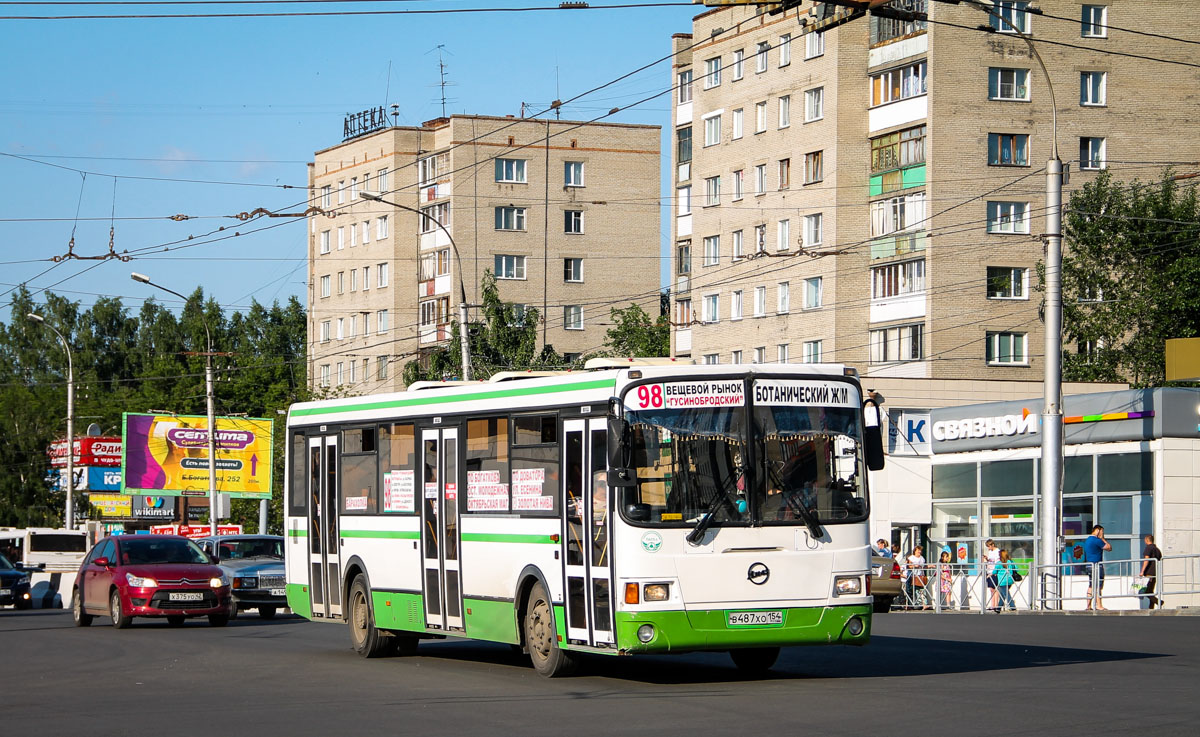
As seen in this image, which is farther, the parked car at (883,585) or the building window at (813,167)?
the building window at (813,167)

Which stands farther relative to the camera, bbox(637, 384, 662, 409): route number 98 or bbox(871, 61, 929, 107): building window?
bbox(871, 61, 929, 107): building window

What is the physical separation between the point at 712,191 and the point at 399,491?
5196 cm

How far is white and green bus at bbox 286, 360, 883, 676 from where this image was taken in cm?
1448

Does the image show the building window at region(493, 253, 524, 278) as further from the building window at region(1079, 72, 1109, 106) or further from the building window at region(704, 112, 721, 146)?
the building window at region(1079, 72, 1109, 106)

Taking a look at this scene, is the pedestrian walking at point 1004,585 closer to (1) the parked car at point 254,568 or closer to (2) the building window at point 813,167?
(1) the parked car at point 254,568

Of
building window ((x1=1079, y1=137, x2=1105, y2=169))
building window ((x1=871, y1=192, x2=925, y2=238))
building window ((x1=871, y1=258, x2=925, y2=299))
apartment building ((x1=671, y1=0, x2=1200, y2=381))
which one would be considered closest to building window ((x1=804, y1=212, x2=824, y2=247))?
apartment building ((x1=671, y1=0, x2=1200, y2=381))

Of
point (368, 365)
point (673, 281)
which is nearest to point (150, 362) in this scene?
point (368, 365)

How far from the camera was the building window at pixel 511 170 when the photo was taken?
86.0 metres

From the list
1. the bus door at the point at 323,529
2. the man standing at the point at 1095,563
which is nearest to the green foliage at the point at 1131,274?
the man standing at the point at 1095,563

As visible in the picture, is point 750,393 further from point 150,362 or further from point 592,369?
point 150,362

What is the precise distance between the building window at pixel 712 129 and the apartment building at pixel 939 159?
137 inches

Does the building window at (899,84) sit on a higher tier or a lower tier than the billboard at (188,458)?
higher

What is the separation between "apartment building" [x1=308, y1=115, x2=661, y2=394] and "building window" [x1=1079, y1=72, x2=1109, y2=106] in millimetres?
30725

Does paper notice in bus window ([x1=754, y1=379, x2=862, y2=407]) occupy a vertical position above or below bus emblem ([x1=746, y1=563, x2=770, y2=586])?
above
